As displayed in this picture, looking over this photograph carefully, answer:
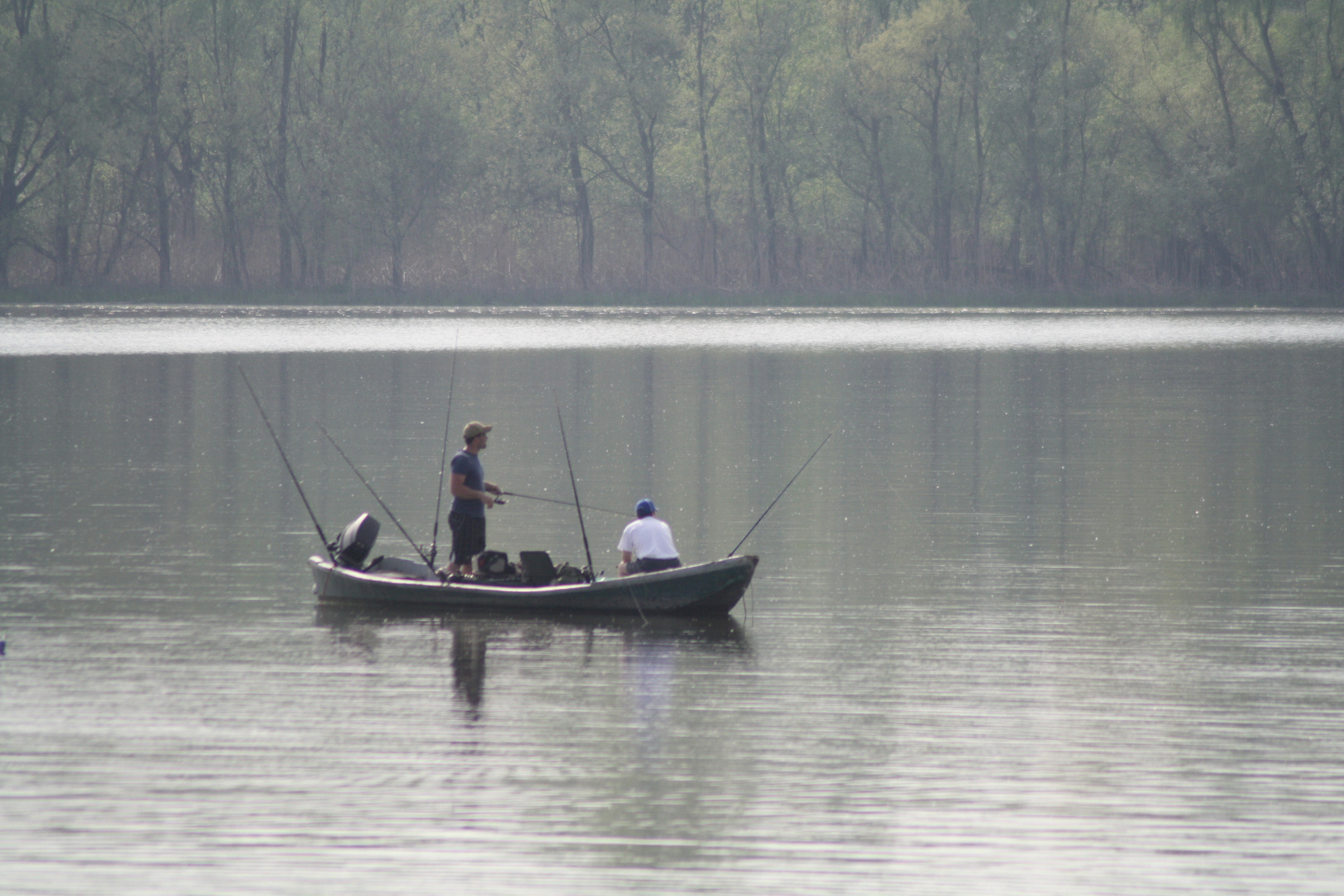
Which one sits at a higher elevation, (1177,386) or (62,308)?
(62,308)

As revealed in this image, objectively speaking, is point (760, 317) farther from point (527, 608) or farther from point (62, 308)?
point (527, 608)

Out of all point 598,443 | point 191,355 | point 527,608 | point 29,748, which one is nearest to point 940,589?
point 527,608

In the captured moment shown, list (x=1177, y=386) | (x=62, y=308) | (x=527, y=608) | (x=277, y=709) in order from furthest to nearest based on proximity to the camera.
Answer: (x=62, y=308), (x=1177, y=386), (x=527, y=608), (x=277, y=709)

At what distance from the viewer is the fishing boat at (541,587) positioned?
13453 mm

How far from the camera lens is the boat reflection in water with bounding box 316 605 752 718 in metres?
12.3

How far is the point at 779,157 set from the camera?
7794 cm

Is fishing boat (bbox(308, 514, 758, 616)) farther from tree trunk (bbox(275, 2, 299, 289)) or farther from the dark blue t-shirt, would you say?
tree trunk (bbox(275, 2, 299, 289))

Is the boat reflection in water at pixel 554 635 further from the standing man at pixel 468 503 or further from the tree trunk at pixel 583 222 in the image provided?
the tree trunk at pixel 583 222

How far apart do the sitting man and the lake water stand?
1.47 ft

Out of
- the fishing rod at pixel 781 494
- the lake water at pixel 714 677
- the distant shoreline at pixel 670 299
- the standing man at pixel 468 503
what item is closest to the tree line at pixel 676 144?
the distant shoreline at pixel 670 299

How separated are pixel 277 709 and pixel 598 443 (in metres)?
15.2

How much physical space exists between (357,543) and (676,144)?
7166 centimetres

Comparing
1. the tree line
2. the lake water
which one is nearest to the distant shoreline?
the tree line

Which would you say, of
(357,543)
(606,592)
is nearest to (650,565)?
(606,592)
